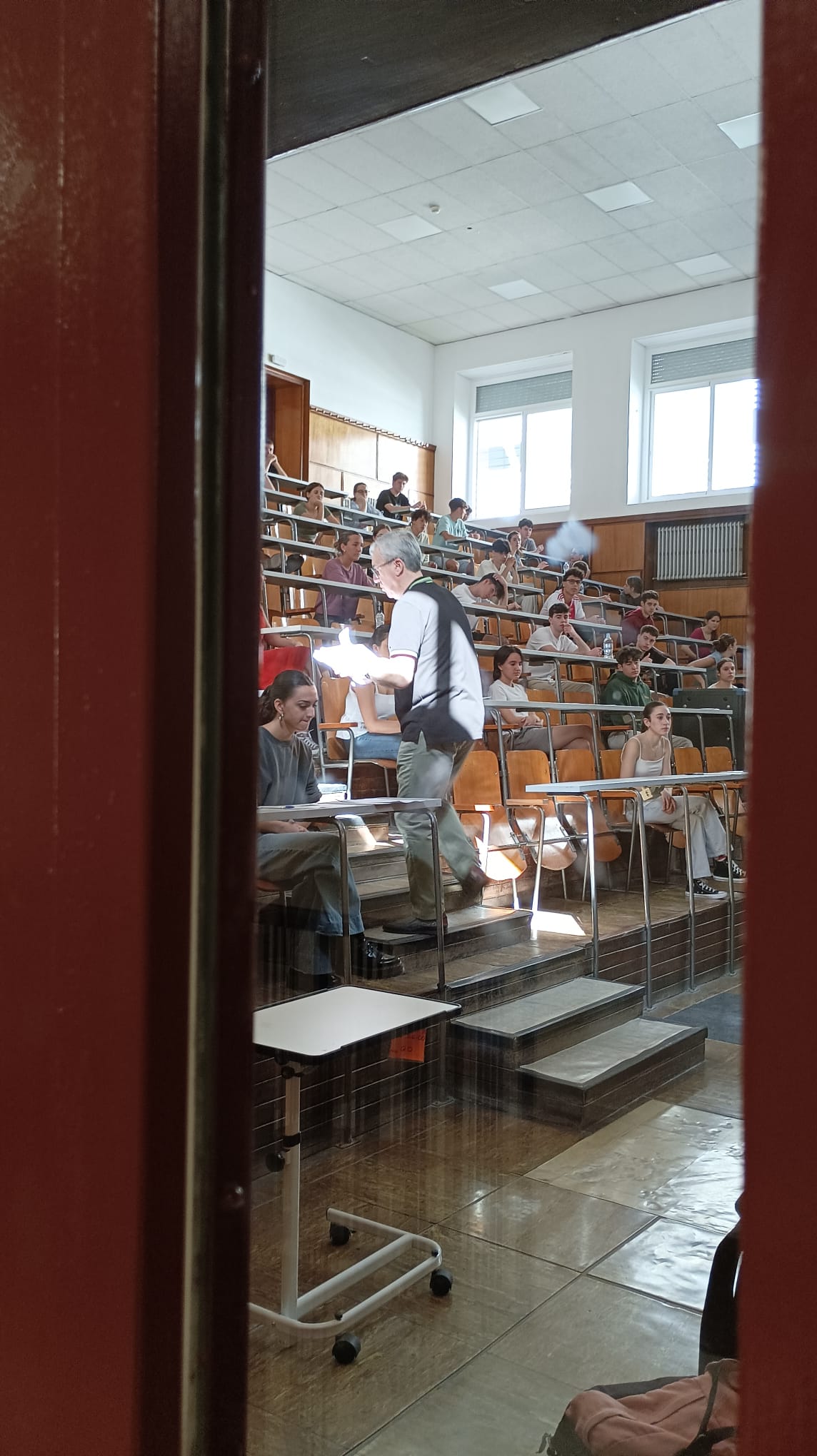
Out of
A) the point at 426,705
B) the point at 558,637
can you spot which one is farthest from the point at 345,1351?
the point at 558,637

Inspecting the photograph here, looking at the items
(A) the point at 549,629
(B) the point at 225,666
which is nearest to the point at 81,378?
(B) the point at 225,666

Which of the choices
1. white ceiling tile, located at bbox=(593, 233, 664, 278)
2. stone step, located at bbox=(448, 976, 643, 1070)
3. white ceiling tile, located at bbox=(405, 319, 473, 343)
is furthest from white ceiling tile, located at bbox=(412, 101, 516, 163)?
white ceiling tile, located at bbox=(405, 319, 473, 343)

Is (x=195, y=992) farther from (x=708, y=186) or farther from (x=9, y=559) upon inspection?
(x=708, y=186)

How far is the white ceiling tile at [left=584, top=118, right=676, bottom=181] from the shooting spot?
1.77 meters

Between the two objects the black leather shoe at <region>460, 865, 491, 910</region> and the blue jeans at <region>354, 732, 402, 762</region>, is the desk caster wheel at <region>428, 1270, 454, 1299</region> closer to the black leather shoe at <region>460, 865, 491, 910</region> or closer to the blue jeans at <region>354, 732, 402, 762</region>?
the black leather shoe at <region>460, 865, 491, 910</region>

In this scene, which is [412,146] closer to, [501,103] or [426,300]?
[501,103]

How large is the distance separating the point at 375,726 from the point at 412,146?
5.97 ft

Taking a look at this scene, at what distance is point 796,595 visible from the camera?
38 centimetres

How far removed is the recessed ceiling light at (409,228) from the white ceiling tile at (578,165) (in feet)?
3.75

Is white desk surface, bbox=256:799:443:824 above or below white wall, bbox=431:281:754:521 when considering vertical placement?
below

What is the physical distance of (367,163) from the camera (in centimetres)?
189

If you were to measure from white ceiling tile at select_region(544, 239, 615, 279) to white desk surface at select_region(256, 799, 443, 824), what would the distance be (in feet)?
4.32

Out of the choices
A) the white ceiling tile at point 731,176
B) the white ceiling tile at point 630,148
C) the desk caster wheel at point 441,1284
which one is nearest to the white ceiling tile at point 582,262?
the white ceiling tile at point 630,148

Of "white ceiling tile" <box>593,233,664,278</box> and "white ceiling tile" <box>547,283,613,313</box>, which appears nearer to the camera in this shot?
"white ceiling tile" <box>593,233,664,278</box>
